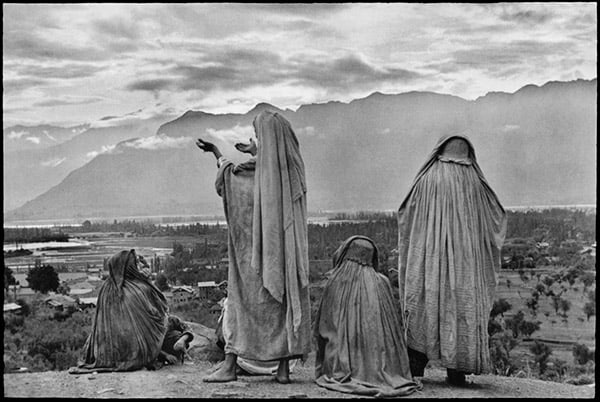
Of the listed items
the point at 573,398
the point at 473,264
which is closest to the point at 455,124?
the point at 473,264

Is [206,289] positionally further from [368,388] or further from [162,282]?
[368,388]

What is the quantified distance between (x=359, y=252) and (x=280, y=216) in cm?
78

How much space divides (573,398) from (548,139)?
3.76 metres

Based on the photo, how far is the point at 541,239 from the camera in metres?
10.7

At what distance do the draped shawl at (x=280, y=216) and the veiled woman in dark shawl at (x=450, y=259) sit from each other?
3.27 feet

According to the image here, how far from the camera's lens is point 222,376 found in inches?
331

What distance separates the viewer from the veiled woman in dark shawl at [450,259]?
8.17 m

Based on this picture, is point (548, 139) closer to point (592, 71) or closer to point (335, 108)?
point (592, 71)

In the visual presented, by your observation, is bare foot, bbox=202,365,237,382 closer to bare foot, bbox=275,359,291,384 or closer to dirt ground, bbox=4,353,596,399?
dirt ground, bbox=4,353,596,399

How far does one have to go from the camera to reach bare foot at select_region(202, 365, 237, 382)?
27.5ft

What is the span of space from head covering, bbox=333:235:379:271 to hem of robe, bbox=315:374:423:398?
1.07 m

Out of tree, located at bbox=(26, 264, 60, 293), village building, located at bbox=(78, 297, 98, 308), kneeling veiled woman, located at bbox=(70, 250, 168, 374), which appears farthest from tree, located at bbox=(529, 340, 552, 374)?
tree, located at bbox=(26, 264, 60, 293)

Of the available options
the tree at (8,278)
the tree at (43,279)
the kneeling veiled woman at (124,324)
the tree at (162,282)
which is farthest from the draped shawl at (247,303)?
the tree at (8,278)

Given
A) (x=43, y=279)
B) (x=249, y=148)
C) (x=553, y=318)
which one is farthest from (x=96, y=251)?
(x=553, y=318)
